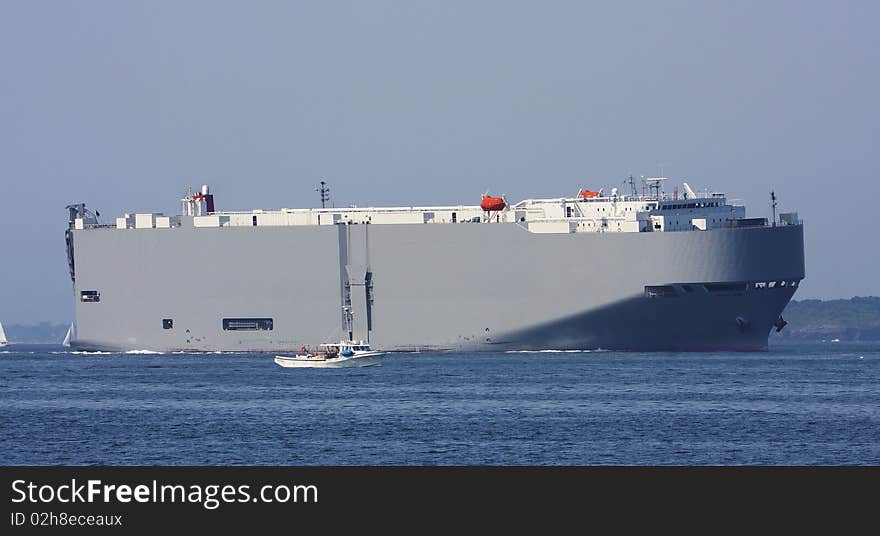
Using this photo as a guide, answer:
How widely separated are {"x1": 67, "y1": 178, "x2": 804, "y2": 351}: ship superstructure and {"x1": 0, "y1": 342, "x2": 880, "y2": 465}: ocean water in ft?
8.95

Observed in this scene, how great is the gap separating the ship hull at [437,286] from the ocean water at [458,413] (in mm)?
2538

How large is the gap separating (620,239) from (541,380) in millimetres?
13309

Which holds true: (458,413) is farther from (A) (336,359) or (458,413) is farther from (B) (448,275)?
(B) (448,275)

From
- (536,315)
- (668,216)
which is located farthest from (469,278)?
(668,216)

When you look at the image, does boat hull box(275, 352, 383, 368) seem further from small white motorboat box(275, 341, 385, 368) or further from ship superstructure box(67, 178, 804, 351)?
ship superstructure box(67, 178, 804, 351)

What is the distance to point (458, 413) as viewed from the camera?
34.9m

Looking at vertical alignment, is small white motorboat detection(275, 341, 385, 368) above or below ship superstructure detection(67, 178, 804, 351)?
below

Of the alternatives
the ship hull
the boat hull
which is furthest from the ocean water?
the ship hull

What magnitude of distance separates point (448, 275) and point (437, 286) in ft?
2.19

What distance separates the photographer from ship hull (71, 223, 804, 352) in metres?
55.8

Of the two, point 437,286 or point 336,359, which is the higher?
point 437,286

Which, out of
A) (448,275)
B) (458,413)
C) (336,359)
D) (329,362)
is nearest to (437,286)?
(448,275)

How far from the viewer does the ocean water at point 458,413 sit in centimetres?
2789

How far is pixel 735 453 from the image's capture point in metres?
27.4
